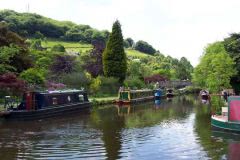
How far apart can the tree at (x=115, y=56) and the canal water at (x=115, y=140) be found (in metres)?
32.7

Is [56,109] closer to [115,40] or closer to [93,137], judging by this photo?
[93,137]

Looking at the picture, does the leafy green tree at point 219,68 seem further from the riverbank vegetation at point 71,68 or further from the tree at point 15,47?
the tree at point 15,47

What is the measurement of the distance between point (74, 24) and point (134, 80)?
108871 mm

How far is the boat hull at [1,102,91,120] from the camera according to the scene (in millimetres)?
31312

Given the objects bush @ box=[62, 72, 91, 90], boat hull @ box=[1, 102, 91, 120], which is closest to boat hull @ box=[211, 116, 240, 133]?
boat hull @ box=[1, 102, 91, 120]

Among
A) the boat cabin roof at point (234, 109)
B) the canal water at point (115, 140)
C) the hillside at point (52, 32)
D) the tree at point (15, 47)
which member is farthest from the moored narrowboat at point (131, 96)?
the hillside at point (52, 32)

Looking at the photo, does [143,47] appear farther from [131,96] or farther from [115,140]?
[115,140]

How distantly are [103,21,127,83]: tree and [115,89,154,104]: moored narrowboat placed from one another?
15.0ft

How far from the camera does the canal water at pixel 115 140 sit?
18266mm

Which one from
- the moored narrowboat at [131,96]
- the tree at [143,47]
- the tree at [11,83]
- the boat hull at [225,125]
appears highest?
the tree at [143,47]

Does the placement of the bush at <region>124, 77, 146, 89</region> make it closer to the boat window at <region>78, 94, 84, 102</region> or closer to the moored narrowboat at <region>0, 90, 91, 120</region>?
the boat window at <region>78, 94, 84, 102</region>

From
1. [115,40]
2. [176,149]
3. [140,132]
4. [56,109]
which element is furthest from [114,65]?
[176,149]

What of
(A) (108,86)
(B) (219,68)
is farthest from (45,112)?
(B) (219,68)

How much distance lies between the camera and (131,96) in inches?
2245
